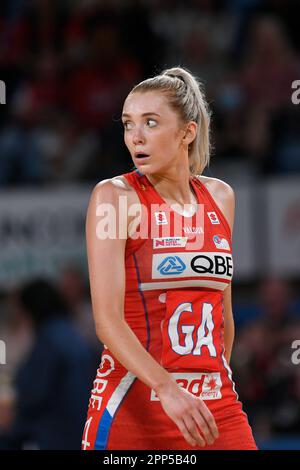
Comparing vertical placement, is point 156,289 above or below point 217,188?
below

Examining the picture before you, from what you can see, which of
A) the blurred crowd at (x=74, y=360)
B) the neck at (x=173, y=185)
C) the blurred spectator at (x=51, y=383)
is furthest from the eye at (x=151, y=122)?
the blurred spectator at (x=51, y=383)

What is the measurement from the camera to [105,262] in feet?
11.5

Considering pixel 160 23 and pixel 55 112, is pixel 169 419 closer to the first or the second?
pixel 55 112

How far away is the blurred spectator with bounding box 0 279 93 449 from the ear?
9.23 feet

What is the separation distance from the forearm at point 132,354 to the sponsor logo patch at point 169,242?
1.04 ft

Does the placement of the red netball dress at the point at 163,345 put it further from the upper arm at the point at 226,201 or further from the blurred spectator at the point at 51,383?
the blurred spectator at the point at 51,383

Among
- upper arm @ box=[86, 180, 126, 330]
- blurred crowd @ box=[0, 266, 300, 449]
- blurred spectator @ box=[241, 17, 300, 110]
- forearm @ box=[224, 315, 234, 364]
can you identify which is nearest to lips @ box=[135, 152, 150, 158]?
upper arm @ box=[86, 180, 126, 330]

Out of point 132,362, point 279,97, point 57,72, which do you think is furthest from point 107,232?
point 57,72

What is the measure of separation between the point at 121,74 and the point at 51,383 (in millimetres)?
4429

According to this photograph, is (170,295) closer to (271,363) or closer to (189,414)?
(189,414)

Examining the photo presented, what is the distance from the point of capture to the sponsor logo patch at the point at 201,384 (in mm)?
3602

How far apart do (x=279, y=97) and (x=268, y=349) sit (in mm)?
2643

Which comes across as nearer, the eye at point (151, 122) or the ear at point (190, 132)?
the eye at point (151, 122)

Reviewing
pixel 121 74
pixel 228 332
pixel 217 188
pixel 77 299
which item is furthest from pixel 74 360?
pixel 121 74
